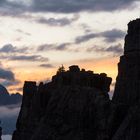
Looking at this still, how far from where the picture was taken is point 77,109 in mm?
173875

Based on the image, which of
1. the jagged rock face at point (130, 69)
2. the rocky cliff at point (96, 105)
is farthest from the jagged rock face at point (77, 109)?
the jagged rock face at point (130, 69)

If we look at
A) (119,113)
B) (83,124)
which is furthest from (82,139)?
(119,113)

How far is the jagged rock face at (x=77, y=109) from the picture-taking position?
160750mm

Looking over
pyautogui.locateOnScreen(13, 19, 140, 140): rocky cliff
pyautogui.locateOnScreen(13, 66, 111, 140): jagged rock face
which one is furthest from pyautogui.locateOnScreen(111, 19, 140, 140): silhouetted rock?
pyautogui.locateOnScreen(13, 66, 111, 140): jagged rock face

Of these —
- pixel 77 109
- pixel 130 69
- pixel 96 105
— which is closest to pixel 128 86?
pixel 130 69

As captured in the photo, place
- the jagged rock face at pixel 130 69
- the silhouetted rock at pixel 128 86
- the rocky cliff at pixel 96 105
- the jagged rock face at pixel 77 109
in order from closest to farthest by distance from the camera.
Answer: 1. the silhouetted rock at pixel 128 86
2. the rocky cliff at pixel 96 105
3. the jagged rock face at pixel 130 69
4. the jagged rock face at pixel 77 109

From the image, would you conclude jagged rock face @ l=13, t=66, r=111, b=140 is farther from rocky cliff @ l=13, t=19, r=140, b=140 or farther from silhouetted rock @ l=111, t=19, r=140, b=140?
silhouetted rock @ l=111, t=19, r=140, b=140

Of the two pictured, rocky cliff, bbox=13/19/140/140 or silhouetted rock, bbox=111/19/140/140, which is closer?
silhouetted rock, bbox=111/19/140/140

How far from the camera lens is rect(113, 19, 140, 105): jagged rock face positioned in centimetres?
15975

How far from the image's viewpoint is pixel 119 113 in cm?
15550

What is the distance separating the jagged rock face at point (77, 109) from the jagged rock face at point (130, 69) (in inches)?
211

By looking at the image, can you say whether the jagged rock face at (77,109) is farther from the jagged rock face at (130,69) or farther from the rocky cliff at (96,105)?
the jagged rock face at (130,69)

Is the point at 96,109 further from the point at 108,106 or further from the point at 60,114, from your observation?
the point at 60,114

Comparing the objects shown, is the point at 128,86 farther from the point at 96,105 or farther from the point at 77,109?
the point at 77,109
